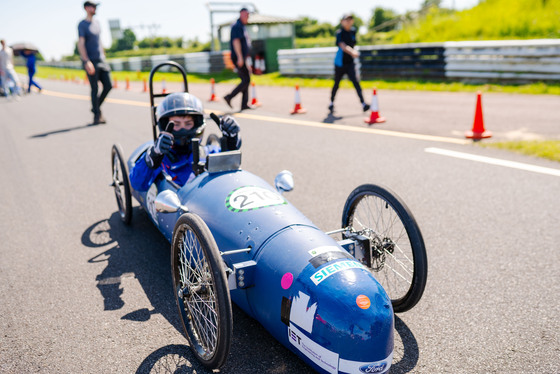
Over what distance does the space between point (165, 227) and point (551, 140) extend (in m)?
5.90

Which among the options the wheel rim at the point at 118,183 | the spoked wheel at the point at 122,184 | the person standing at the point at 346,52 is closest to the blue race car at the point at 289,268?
the spoked wheel at the point at 122,184

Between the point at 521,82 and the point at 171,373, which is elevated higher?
the point at 521,82

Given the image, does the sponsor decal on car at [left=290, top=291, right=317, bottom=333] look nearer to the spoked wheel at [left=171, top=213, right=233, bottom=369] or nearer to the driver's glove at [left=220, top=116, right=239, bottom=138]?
the spoked wheel at [left=171, top=213, right=233, bottom=369]

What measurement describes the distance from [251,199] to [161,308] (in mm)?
1010

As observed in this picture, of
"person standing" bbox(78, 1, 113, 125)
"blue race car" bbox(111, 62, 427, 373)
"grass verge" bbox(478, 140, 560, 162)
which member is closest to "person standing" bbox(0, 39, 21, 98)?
"person standing" bbox(78, 1, 113, 125)

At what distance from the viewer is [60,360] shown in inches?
114

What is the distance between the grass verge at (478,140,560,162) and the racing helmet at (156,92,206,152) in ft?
15.1

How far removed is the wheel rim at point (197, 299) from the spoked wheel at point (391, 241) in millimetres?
980

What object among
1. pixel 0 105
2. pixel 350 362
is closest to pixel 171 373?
pixel 350 362

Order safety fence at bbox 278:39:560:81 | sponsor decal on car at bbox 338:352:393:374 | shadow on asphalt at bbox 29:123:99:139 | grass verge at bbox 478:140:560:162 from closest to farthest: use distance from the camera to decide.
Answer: sponsor decal on car at bbox 338:352:393:374
grass verge at bbox 478:140:560:162
shadow on asphalt at bbox 29:123:99:139
safety fence at bbox 278:39:560:81

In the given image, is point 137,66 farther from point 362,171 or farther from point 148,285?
point 148,285

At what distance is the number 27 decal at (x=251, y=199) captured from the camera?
3.08 m

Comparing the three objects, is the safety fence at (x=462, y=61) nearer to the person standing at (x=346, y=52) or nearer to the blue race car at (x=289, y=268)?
the person standing at (x=346, y=52)

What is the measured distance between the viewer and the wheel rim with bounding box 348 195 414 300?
3.13 meters
